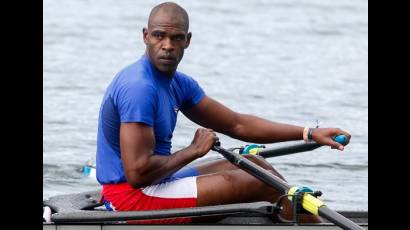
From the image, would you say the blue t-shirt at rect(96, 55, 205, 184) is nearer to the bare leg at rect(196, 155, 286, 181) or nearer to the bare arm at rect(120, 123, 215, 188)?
the bare arm at rect(120, 123, 215, 188)

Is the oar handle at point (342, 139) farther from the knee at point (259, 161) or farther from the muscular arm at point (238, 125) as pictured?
the knee at point (259, 161)

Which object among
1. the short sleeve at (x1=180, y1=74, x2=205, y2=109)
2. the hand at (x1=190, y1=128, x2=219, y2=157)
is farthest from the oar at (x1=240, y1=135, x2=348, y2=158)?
the hand at (x1=190, y1=128, x2=219, y2=157)

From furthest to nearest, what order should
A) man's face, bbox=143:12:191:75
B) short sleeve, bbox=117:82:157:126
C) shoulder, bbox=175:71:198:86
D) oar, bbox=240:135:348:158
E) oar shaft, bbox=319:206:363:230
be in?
oar, bbox=240:135:348:158 → shoulder, bbox=175:71:198:86 → man's face, bbox=143:12:191:75 → short sleeve, bbox=117:82:157:126 → oar shaft, bbox=319:206:363:230

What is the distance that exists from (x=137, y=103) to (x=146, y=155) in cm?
32

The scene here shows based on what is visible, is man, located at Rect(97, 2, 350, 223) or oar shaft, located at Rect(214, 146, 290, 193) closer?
man, located at Rect(97, 2, 350, 223)

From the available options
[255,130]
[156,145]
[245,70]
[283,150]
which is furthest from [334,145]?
[245,70]

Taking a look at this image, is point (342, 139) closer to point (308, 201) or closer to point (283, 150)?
point (308, 201)

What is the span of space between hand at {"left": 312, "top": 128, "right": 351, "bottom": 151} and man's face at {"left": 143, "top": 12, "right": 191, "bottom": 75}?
1216 mm

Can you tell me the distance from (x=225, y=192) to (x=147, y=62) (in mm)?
936

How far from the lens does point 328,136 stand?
30.0 ft

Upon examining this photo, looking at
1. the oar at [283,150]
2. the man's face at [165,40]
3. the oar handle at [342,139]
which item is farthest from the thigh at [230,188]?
the oar at [283,150]

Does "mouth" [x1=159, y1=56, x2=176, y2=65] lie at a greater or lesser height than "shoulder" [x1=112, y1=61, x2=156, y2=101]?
greater

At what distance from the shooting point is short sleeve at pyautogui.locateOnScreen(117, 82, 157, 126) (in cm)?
830
